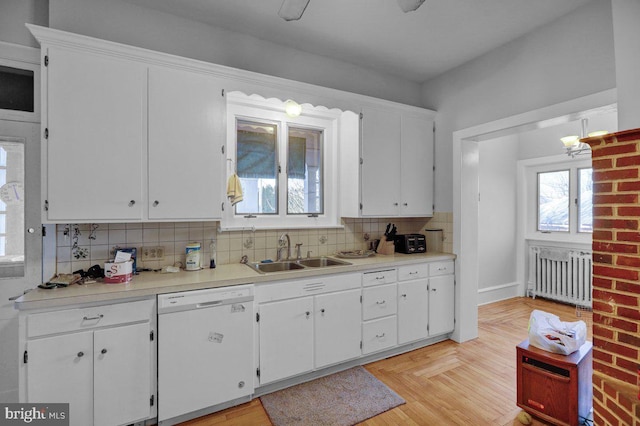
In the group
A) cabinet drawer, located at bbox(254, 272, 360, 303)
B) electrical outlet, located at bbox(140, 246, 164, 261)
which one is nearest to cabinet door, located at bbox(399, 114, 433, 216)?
cabinet drawer, located at bbox(254, 272, 360, 303)

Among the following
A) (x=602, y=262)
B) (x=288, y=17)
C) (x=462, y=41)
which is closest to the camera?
(x=602, y=262)

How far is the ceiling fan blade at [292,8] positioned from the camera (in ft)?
5.38

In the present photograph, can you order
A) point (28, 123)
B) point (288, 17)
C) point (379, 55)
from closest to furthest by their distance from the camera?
1. point (288, 17)
2. point (28, 123)
3. point (379, 55)

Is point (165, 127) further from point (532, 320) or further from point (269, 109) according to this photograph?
point (532, 320)

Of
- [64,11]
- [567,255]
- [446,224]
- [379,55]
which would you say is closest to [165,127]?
[64,11]

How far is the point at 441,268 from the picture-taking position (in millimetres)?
3254

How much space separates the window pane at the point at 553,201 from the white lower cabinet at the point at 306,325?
388 centimetres

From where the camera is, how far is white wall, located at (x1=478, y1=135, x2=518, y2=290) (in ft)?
14.9

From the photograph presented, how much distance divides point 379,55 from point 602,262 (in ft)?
8.63

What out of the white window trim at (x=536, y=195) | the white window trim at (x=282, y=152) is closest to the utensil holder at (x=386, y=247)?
the white window trim at (x=282, y=152)

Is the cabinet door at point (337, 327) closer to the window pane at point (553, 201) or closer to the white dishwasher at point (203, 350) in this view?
the white dishwasher at point (203, 350)

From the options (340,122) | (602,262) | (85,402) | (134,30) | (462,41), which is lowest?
(85,402)

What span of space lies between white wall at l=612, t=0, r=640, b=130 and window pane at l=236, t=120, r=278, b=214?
2529mm

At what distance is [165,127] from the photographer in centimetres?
220
